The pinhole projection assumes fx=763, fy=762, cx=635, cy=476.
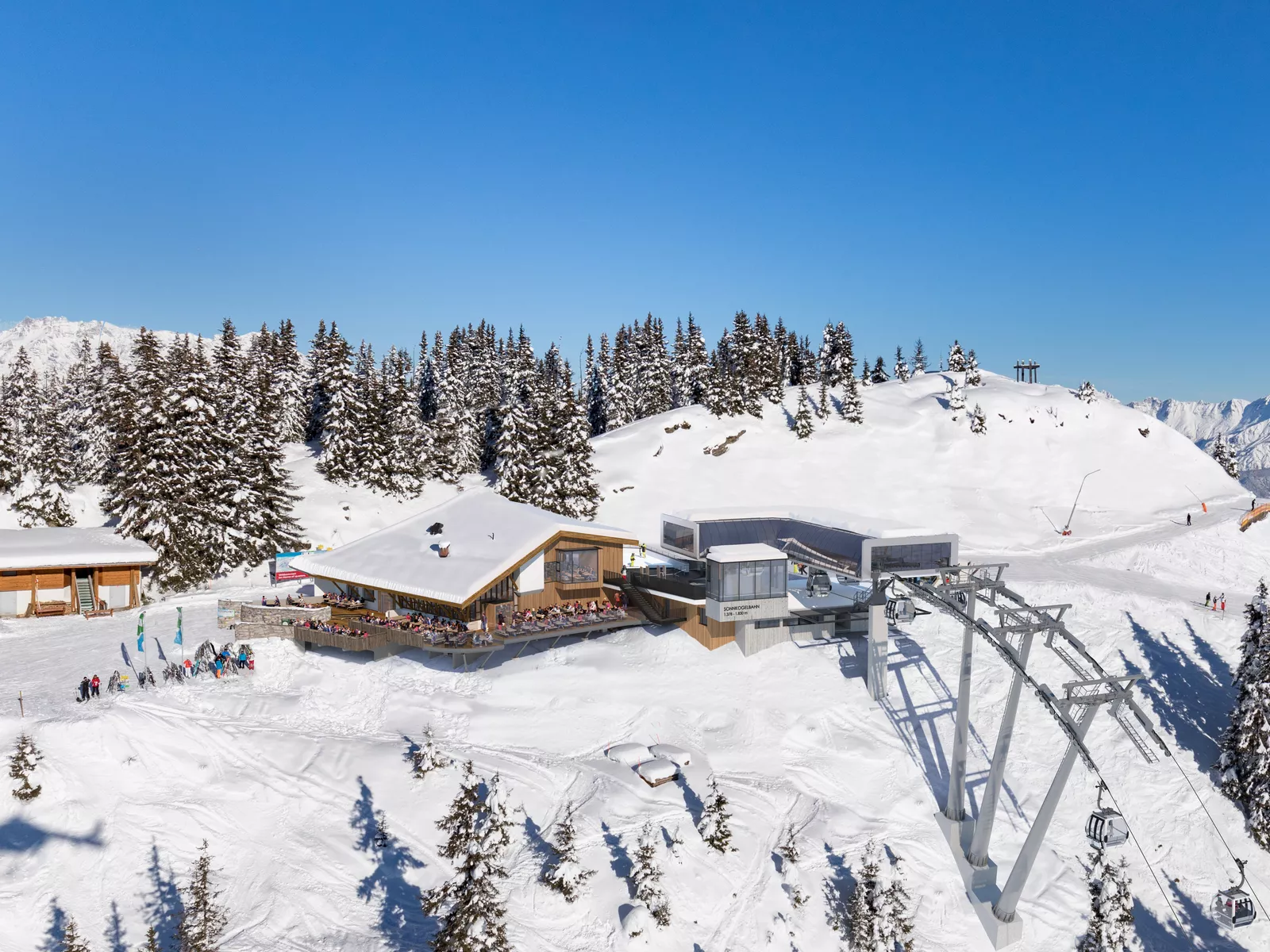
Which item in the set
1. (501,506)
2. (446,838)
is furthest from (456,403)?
(446,838)

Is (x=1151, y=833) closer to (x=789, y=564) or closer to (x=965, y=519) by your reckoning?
(x=789, y=564)

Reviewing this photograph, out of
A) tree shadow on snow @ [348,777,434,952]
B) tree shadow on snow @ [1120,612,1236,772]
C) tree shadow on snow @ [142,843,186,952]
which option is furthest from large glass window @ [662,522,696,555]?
tree shadow on snow @ [142,843,186,952]

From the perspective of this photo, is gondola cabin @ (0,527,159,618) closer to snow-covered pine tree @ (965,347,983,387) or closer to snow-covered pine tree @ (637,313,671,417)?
snow-covered pine tree @ (637,313,671,417)

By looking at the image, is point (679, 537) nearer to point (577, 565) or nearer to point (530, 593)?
point (577, 565)

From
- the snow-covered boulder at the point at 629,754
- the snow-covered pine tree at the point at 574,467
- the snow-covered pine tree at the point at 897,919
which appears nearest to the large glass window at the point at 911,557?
the snow-covered boulder at the point at 629,754

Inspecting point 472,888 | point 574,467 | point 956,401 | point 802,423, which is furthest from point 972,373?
point 472,888
